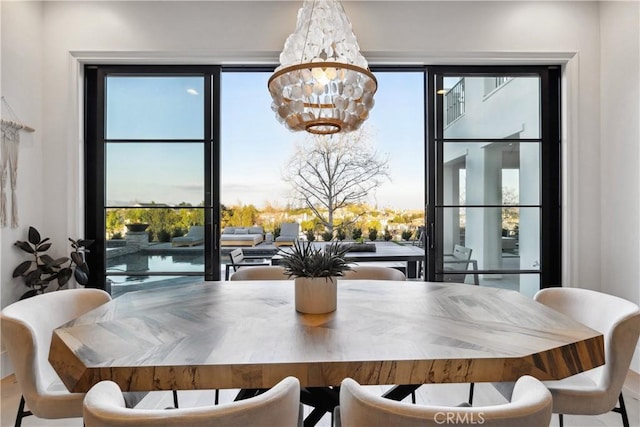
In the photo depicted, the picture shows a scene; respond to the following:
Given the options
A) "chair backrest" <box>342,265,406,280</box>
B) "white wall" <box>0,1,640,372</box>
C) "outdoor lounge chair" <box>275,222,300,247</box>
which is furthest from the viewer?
"outdoor lounge chair" <box>275,222,300,247</box>

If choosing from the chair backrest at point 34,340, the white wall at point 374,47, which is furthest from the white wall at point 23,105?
the chair backrest at point 34,340

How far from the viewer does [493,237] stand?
9.76ft

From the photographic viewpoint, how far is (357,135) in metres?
6.47

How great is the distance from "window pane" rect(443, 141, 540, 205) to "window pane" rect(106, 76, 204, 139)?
2191 millimetres

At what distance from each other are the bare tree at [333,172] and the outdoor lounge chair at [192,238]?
3724 mm

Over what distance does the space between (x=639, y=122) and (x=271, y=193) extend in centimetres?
570

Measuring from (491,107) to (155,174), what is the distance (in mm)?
2918

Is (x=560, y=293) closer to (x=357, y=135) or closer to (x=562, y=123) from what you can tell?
(x=562, y=123)

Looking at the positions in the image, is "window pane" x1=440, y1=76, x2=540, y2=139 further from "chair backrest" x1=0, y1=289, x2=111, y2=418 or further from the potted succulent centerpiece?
"chair backrest" x1=0, y1=289, x2=111, y2=418

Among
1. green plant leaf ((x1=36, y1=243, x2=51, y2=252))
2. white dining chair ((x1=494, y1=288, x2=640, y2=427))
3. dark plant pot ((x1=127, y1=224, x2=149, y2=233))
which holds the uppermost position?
dark plant pot ((x1=127, y1=224, x2=149, y2=233))

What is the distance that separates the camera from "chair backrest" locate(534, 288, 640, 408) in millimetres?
1324

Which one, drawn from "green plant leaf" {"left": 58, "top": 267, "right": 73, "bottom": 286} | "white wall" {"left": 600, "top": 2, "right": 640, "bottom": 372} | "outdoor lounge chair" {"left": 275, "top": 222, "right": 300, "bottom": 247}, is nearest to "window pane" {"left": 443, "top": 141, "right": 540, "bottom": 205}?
"white wall" {"left": 600, "top": 2, "right": 640, "bottom": 372}

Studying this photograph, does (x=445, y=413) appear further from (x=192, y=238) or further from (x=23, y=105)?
(x=23, y=105)

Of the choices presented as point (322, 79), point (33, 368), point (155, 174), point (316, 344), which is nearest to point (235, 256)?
point (155, 174)
